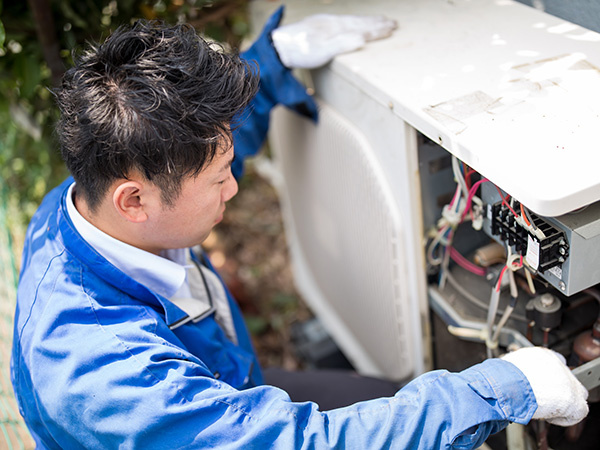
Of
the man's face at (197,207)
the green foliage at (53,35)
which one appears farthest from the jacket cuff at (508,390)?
the green foliage at (53,35)

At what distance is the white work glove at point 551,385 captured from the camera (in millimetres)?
968

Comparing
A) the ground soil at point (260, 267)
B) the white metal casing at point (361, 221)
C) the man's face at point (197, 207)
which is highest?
the man's face at point (197, 207)

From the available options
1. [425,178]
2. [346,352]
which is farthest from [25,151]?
[425,178]

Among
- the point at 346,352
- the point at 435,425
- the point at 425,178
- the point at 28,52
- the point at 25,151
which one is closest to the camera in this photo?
the point at 435,425

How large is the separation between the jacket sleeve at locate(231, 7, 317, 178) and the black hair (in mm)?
340

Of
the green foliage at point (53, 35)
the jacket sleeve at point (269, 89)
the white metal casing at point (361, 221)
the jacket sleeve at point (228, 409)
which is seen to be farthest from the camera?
the green foliage at point (53, 35)

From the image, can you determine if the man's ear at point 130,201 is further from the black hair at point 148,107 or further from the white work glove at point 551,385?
the white work glove at point 551,385

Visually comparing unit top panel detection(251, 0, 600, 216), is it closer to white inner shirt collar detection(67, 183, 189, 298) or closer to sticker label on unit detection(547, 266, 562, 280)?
sticker label on unit detection(547, 266, 562, 280)

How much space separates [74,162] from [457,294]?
816 millimetres

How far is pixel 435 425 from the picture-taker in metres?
0.92

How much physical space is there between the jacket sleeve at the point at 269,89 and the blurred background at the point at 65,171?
0.30 metres

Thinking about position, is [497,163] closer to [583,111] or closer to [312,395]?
[583,111]

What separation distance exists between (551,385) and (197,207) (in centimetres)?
64

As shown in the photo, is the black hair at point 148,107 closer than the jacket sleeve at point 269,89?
Yes
